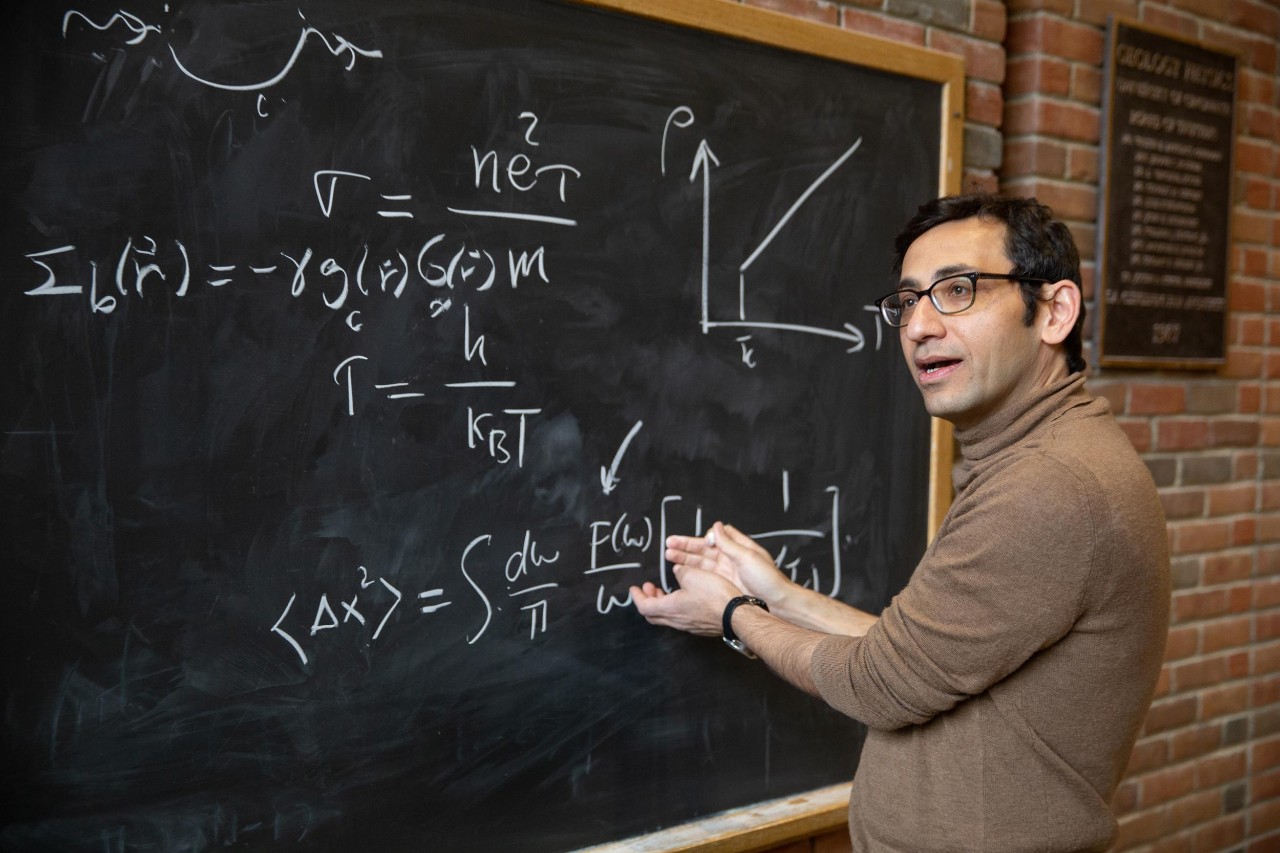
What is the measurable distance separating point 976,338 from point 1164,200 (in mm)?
1481

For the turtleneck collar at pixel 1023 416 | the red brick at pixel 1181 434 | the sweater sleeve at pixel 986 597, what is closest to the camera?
the sweater sleeve at pixel 986 597

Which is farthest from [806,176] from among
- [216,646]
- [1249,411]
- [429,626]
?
[1249,411]

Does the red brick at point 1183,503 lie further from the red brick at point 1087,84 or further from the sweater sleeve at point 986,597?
the sweater sleeve at point 986,597

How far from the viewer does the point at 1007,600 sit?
4.26ft

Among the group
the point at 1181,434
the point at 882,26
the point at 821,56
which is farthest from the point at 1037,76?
the point at 1181,434

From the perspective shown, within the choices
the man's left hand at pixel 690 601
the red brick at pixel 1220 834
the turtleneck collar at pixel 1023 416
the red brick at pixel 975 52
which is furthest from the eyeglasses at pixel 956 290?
the red brick at pixel 1220 834

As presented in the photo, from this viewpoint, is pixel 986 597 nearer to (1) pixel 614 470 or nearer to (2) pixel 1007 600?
(2) pixel 1007 600

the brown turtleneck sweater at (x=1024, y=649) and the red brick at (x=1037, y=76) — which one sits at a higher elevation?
the red brick at (x=1037, y=76)

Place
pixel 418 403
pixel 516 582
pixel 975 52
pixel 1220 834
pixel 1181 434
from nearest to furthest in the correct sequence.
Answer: pixel 418 403
pixel 516 582
pixel 975 52
pixel 1181 434
pixel 1220 834

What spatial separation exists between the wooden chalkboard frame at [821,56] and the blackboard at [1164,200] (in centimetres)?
56

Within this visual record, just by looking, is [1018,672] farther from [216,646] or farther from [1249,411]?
[1249,411]

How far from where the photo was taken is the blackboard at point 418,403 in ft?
4.49

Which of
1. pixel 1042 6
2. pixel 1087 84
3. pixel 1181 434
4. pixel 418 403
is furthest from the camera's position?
pixel 1181 434

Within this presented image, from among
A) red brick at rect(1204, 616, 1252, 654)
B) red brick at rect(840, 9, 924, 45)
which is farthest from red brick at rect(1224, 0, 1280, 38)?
red brick at rect(1204, 616, 1252, 654)
